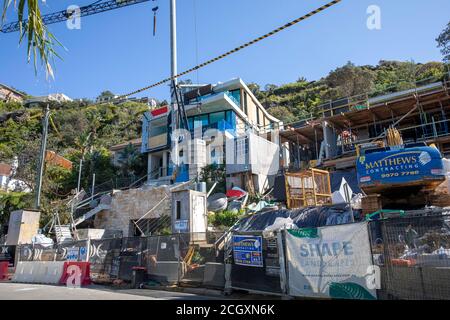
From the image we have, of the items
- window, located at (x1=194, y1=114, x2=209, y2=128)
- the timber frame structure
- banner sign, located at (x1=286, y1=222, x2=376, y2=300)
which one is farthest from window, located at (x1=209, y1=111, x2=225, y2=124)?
banner sign, located at (x1=286, y1=222, x2=376, y2=300)

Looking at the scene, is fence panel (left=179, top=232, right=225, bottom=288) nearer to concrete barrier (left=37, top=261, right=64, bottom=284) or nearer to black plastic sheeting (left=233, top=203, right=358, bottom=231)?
black plastic sheeting (left=233, top=203, right=358, bottom=231)

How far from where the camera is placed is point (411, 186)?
11.9 m

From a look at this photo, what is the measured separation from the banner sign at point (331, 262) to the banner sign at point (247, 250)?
1.02 m

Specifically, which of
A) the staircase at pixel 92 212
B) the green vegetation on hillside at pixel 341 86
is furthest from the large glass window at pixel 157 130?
the green vegetation on hillside at pixel 341 86

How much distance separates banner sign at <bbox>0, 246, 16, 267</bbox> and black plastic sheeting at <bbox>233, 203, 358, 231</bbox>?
1160 cm

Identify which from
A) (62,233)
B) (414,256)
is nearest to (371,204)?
(414,256)

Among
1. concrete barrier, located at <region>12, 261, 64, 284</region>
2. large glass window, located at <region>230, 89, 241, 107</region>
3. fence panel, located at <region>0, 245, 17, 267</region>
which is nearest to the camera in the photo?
concrete barrier, located at <region>12, 261, 64, 284</region>

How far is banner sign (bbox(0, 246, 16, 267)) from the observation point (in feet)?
57.4

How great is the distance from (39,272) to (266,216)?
1000 centimetres

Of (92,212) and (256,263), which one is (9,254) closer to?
(92,212)

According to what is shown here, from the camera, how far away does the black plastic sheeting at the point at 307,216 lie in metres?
13.8

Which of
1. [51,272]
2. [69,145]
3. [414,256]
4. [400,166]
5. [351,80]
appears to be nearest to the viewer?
[414,256]

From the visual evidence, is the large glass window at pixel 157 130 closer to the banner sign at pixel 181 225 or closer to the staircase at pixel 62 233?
the staircase at pixel 62 233

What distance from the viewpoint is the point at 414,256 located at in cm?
696
